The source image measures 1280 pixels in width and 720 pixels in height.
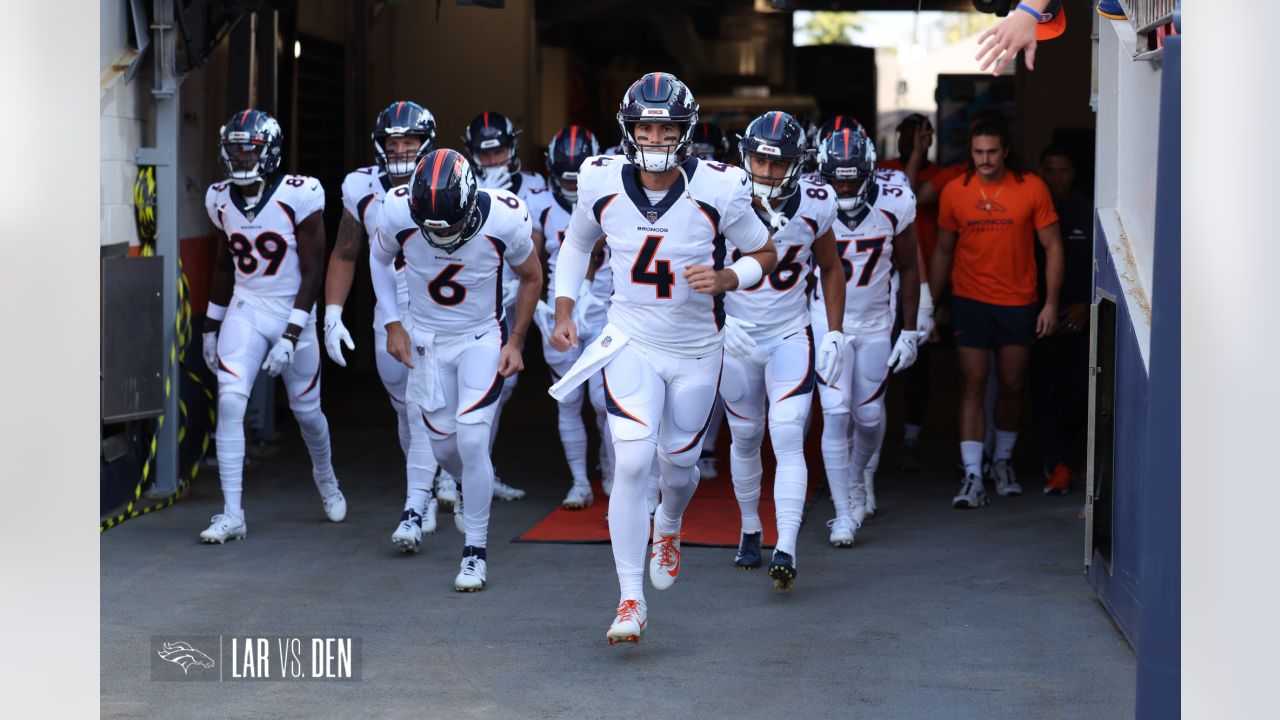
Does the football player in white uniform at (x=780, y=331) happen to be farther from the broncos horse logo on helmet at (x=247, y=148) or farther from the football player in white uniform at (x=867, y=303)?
the broncos horse logo on helmet at (x=247, y=148)

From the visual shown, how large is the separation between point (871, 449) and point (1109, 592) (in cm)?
204

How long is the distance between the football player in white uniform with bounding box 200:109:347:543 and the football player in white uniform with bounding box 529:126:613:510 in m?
1.25

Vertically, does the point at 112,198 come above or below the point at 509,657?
above

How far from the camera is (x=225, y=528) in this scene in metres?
7.92

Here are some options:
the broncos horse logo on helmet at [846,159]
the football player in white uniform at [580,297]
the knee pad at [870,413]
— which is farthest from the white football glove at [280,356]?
the knee pad at [870,413]

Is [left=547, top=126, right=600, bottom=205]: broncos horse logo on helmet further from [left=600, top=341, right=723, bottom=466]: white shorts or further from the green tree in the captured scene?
the green tree

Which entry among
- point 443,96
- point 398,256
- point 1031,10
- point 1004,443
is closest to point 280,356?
point 398,256

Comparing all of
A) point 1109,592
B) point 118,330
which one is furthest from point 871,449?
point 118,330

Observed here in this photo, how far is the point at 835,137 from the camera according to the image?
7777mm

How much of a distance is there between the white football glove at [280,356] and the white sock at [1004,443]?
13.0ft

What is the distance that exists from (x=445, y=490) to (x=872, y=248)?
106 inches

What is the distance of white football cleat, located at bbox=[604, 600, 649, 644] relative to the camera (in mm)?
A: 5742

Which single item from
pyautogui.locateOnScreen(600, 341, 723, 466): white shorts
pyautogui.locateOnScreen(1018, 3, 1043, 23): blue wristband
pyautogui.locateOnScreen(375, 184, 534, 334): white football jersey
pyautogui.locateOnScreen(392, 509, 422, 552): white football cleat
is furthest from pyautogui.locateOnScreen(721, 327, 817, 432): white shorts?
pyautogui.locateOnScreen(1018, 3, 1043, 23): blue wristband
